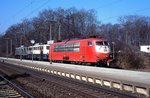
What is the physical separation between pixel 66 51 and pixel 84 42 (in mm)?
6128

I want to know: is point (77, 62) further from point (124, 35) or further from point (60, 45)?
point (124, 35)

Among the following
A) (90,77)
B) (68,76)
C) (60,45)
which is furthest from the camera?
(60,45)

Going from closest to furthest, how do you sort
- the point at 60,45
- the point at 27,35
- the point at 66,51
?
the point at 66,51 < the point at 60,45 < the point at 27,35

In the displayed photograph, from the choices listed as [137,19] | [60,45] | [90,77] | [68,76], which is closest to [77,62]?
[60,45]

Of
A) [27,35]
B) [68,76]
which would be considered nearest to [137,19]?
[27,35]

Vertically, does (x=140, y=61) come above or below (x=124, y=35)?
below

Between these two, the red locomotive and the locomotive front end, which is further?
the red locomotive

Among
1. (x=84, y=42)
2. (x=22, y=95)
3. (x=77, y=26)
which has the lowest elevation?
(x=22, y=95)

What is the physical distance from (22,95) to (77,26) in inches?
3879

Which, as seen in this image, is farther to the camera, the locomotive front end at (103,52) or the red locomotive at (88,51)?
the red locomotive at (88,51)

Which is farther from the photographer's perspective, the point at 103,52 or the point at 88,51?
the point at 88,51

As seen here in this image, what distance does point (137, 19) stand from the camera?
13262 cm

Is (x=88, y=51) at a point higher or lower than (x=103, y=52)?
higher

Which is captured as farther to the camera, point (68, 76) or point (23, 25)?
point (23, 25)
